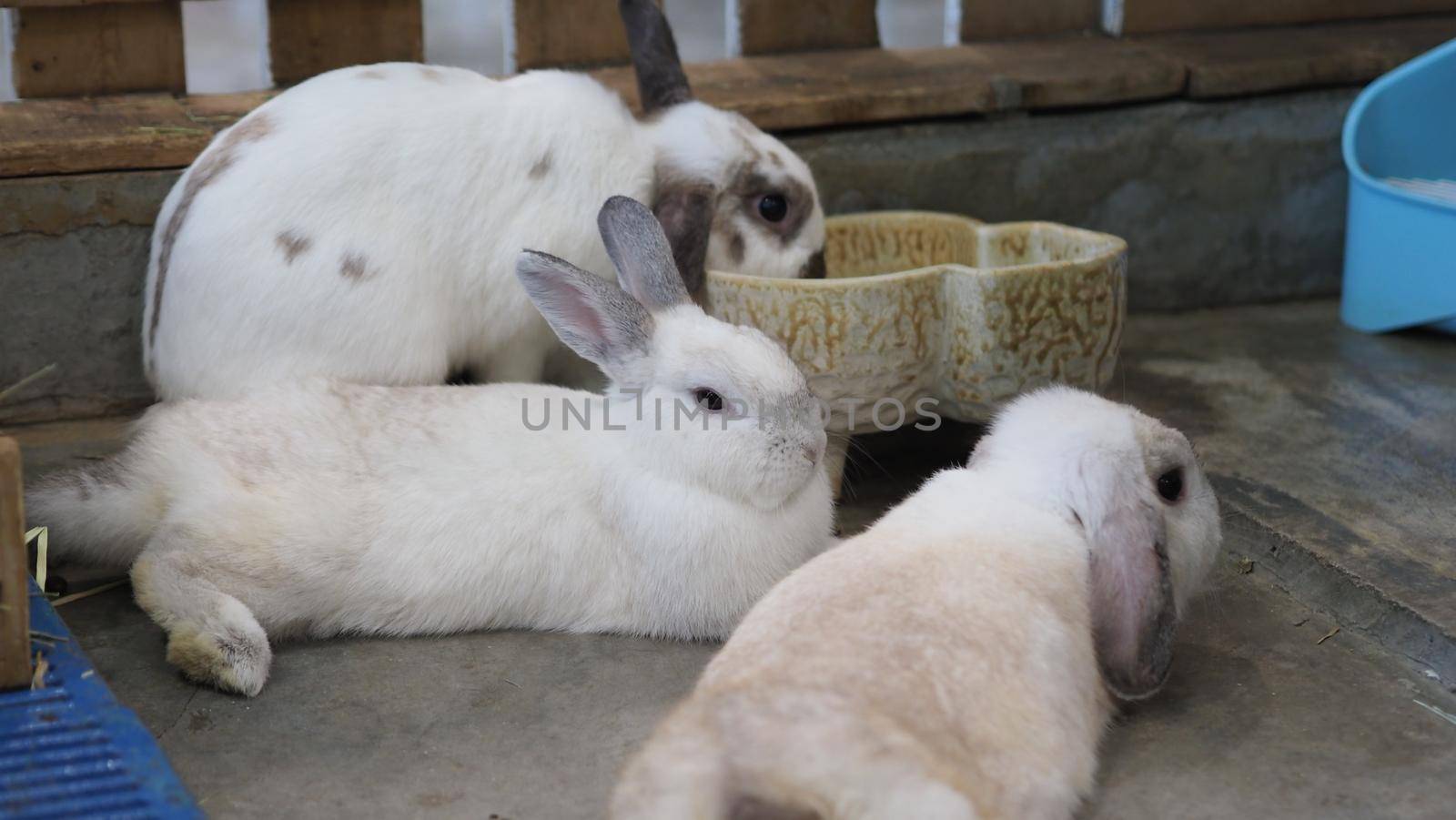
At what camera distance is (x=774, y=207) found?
A: 3646mm

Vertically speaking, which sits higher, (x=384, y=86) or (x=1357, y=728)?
(x=384, y=86)

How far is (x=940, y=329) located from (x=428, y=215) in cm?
113

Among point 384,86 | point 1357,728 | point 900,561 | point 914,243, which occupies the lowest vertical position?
point 1357,728

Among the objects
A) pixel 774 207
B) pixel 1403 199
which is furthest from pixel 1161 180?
pixel 774 207

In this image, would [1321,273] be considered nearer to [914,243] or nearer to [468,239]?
[914,243]

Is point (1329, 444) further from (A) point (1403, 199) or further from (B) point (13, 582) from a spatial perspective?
(B) point (13, 582)

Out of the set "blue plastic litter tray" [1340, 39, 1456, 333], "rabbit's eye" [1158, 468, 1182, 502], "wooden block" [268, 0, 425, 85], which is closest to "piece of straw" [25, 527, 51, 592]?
"wooden block" [268, 0, 425, 85]

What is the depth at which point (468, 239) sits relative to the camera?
3.41 m

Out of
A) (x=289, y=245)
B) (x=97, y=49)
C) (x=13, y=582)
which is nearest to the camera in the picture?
(x=13, y=582)

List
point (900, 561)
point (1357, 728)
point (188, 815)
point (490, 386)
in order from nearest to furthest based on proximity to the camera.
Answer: point (188, 815)
point (900, 561)
point (1357, 728)
point (490, 386)

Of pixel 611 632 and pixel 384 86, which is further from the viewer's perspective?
pixel 384 86

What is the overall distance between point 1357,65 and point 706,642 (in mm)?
3057

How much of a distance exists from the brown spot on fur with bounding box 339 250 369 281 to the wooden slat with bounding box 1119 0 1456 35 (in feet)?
8.84

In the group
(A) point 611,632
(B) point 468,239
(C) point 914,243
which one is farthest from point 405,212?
(C) point 914,243
